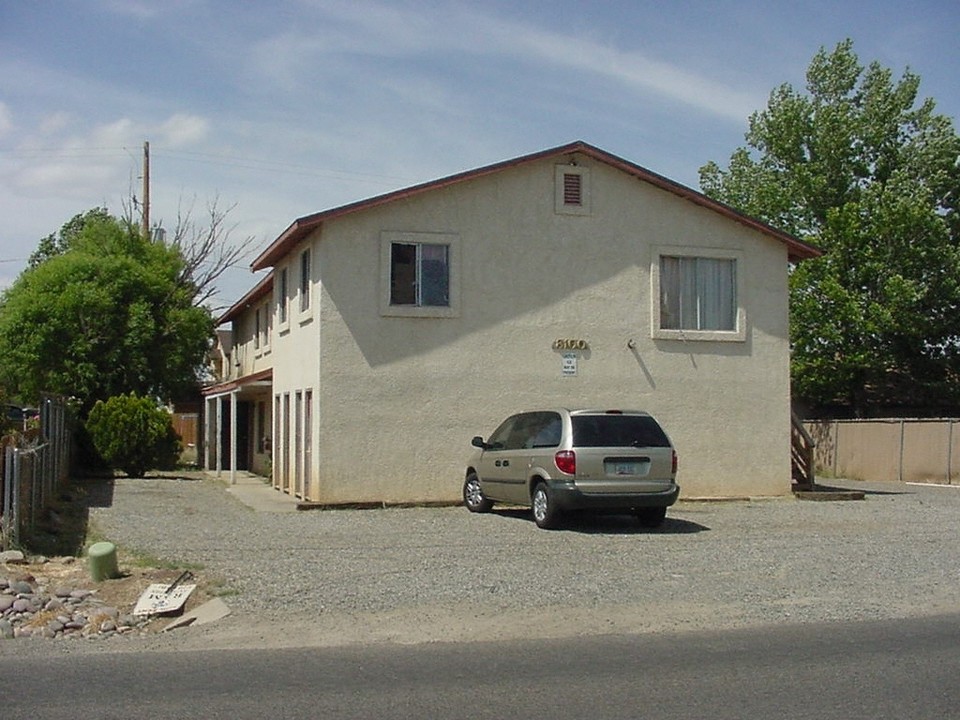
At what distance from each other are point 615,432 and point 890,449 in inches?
667

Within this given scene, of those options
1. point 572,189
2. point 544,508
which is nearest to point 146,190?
point 572,189

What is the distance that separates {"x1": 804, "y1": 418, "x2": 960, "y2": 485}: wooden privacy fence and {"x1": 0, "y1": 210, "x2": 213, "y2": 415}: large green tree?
17.7m

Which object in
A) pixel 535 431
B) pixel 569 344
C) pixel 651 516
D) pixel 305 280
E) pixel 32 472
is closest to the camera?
pixel 32 472

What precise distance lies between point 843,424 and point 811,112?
11.9m

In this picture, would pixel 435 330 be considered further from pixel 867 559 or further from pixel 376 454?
pixel 867 559

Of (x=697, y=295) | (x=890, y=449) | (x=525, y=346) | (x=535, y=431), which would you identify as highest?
(x=697, y=295)

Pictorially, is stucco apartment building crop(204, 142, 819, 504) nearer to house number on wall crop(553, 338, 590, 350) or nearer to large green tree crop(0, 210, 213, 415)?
house number on wall crop(553, 338, 590, 350)

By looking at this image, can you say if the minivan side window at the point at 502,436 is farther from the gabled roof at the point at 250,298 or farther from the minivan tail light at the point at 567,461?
the gabled roof at the point at 250,298

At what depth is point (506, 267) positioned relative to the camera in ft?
68.4

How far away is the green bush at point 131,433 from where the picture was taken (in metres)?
27.9

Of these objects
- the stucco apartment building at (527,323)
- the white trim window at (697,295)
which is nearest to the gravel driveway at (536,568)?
the stucco apartment building at (527,323)

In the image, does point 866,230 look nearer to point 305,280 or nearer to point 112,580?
point 305,280

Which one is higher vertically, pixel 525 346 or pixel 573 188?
pixel 573 188

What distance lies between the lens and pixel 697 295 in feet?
71.8
